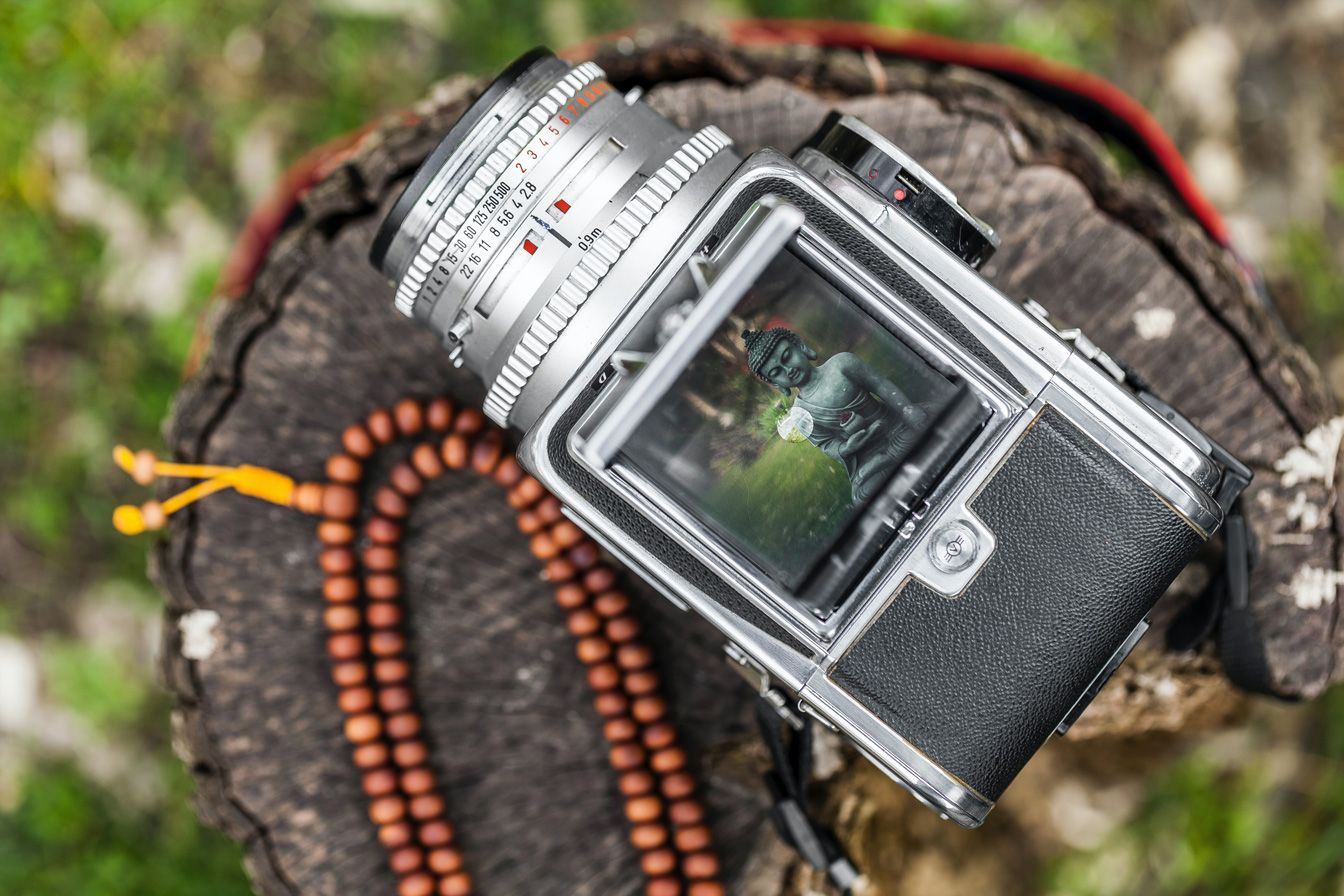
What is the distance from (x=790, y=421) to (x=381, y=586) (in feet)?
1.98

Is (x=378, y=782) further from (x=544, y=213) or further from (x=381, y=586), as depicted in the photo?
(x=544, y=213)

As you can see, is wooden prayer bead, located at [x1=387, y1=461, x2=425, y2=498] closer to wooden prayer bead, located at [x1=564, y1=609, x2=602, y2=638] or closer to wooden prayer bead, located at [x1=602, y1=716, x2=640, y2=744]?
wooden prayer bead, located at [x1=564, y1=609, x2=602, y2=638]

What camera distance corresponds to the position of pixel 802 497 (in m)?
1.01

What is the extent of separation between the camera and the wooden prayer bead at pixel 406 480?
1.32 meters

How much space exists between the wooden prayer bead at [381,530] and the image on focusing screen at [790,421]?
49cm

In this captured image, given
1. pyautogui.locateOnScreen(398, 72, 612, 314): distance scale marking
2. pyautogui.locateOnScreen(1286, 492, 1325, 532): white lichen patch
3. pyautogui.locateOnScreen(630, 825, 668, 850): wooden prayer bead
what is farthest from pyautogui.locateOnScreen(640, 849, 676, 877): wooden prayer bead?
pyautogui.locateOnScreen(1286, 492, 1325, 532): white lichen patch

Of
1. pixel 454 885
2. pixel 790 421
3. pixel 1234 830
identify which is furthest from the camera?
pixel 1234 830

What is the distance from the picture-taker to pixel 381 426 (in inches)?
51.5

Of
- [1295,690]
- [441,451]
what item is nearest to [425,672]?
[441,451]

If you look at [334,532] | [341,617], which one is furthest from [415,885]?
[334,532]

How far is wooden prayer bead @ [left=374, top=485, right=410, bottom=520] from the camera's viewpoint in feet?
4.34

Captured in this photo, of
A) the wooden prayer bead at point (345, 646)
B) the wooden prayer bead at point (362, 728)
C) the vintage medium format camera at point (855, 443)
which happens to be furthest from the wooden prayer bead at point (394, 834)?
the vintage medium format camera at point (855, 443)

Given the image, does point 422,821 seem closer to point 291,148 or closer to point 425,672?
point 425,672

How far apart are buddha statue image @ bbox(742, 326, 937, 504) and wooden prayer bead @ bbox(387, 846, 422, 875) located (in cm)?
73
